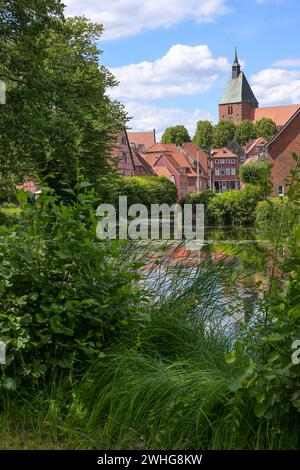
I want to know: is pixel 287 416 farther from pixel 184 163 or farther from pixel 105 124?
pixel 184 163

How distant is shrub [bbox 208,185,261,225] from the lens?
51028 mm

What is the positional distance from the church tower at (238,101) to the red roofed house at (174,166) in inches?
2138

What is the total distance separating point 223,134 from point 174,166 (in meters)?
31.3

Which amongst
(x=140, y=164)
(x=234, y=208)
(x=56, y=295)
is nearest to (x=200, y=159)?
(x=140, y=164)

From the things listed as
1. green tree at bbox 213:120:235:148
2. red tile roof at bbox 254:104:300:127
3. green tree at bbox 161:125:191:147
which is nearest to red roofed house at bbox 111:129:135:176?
green tree at bbox 161:125:191:147

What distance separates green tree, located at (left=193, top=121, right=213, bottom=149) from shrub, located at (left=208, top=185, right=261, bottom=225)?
241ft

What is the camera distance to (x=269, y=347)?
10.7ft

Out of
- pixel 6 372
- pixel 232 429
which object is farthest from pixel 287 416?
pixel 6 372

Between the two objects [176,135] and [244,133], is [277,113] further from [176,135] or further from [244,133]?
[176,135]

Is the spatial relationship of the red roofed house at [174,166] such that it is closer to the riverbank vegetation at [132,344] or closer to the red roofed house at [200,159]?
the red roofed house at [200,159]

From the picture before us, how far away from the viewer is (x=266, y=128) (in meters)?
129

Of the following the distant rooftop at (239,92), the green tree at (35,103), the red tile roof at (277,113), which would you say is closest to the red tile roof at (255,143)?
the red tile roof at (277,113)

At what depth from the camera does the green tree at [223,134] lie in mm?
128375

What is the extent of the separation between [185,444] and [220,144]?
12762 centimetres
